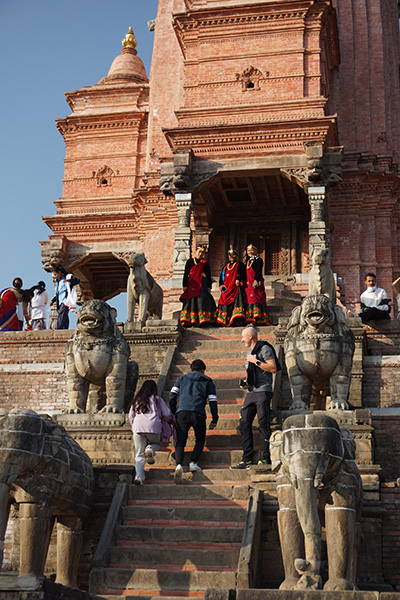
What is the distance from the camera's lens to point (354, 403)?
12.0 m

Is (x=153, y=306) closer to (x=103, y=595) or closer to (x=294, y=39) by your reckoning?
(x=103, y=595)

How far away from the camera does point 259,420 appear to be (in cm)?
959

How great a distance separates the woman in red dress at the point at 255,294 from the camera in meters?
15.2

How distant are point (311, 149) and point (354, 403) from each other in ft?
28.3

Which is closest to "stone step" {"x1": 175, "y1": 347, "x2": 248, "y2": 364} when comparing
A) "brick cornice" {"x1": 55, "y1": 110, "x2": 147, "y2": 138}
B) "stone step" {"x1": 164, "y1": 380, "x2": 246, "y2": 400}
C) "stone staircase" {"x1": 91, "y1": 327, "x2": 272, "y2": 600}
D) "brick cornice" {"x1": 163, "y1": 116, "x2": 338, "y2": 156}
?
"stone step" {"x1": 164, "y1": 380, "x2": 246, "y2": 400}

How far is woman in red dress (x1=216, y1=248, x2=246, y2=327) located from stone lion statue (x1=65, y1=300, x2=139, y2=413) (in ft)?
15.7

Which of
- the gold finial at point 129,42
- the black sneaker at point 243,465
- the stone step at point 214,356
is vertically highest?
the gold finial at point 129,42

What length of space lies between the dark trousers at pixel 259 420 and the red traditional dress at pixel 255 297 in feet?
18.3

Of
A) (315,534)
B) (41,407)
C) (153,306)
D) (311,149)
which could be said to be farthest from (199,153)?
(315,534)

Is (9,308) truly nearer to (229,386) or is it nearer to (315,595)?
(229,386)

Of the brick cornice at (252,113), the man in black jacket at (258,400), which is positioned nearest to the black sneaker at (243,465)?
the man in black jacket at (258,400)

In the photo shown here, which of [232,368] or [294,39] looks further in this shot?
[294,39]

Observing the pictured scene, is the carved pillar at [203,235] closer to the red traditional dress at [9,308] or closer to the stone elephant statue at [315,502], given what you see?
the red traditional dress at [9,308]

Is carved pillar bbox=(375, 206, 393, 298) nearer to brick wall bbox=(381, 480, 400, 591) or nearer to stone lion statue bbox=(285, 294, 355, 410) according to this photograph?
stone lion statue bbox=(285, 294, 355, 410)
